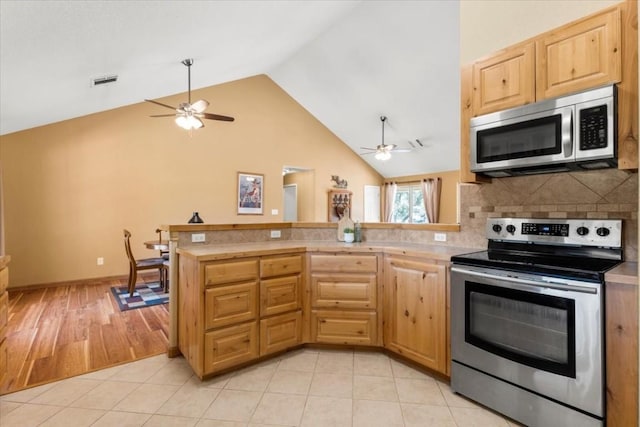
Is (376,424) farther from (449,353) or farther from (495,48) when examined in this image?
(495,48)

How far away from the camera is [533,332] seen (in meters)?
1.65

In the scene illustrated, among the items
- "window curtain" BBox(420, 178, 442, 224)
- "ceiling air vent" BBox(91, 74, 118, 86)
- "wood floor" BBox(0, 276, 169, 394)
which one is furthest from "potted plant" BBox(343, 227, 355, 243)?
"window curtain" BBox(420, 178, 442, 224)

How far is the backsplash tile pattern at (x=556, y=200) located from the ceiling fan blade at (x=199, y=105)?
3242 millimetres

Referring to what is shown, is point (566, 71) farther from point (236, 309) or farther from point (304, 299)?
point (236, 309)

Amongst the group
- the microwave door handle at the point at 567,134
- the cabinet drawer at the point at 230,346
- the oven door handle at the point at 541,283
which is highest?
the microwave door handle at the point at 567,134

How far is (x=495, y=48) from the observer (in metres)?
2.29

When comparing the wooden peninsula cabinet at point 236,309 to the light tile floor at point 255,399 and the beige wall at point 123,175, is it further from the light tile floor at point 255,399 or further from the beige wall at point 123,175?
the beige wall at point 123,175

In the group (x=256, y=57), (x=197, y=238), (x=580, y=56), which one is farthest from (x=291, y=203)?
(x=580, y=56)

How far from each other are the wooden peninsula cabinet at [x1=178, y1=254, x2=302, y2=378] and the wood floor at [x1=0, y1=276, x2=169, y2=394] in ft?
Answer: 2.22

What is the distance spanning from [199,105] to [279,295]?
2835mm

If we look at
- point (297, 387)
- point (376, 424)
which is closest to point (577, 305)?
point (376, 424)

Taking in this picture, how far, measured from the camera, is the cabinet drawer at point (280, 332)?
2369 millimetres

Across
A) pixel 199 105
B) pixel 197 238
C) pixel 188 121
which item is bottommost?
pixel 197 238

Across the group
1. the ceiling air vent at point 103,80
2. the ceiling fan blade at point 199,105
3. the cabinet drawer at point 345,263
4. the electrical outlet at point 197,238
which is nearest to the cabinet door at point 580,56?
the cabinet drawer at point 345,263
